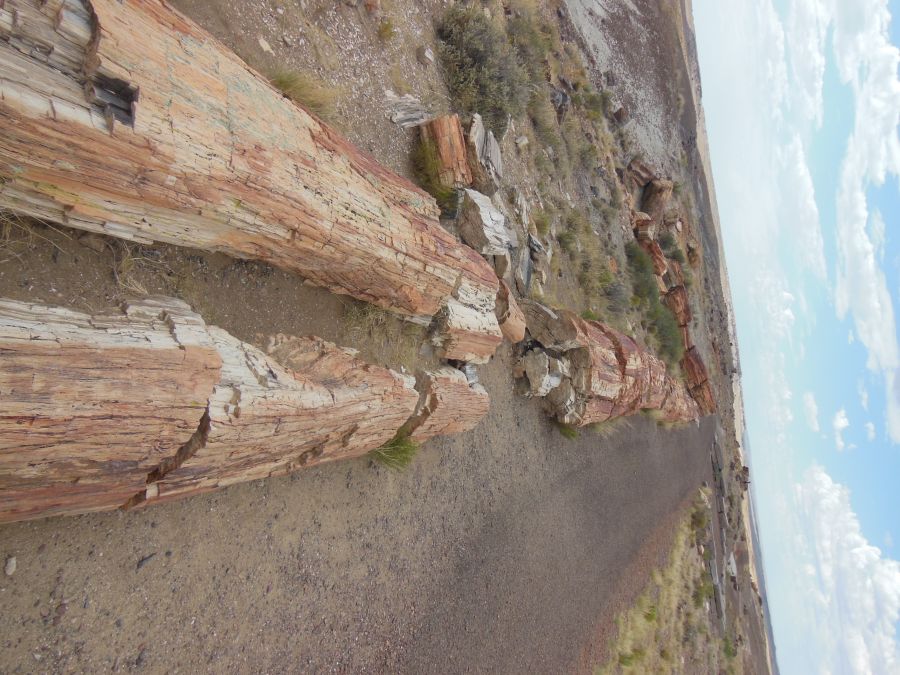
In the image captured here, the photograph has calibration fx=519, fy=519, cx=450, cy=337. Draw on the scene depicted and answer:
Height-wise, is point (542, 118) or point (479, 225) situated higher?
point (542, 118)

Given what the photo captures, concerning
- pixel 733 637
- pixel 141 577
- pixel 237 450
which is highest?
pixel 237 450

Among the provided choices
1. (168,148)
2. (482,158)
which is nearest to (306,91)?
(168,148)

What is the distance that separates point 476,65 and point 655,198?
482 inches

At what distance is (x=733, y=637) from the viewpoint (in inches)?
674

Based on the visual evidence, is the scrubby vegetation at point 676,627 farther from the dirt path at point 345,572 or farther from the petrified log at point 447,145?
the petrified log at point 447,145

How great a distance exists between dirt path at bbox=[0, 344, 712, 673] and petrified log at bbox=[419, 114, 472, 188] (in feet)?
9.89

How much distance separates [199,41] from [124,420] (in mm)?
2699

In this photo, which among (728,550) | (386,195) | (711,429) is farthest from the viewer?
(711,429)

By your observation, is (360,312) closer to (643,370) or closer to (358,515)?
(358,515)

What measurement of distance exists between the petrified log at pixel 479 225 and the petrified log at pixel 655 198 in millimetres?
12960

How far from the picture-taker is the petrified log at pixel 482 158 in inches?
316

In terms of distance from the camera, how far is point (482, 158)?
8180 mm

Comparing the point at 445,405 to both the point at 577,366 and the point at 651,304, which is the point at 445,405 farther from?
the point at 651,304

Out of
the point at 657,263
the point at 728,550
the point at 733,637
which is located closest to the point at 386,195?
the point at 657,263
